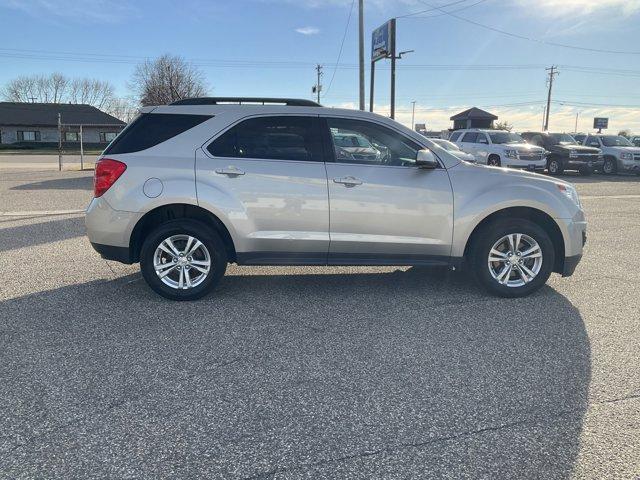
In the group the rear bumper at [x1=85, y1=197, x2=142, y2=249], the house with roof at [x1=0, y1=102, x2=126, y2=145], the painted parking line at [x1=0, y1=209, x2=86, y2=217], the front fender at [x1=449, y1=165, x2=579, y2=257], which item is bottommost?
the painted parking line at [x1=0, y1=209, x2=86, y2=217]

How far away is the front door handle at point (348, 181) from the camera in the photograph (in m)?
4.93

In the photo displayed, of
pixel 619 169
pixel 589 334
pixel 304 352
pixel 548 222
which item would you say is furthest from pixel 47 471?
pixel 619 169

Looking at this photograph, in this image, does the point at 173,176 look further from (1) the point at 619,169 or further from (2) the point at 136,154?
(1) the point at 619,169

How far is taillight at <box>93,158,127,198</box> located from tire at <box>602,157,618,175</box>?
2446 cm

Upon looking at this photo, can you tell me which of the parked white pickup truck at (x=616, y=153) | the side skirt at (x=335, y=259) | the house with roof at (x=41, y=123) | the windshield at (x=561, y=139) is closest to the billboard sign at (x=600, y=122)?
the parked white pickup truck at (x=616, y=153)

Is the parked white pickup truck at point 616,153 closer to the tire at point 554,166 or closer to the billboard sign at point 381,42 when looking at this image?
the tire at point 554,166

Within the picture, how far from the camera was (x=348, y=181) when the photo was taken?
4.94 meters

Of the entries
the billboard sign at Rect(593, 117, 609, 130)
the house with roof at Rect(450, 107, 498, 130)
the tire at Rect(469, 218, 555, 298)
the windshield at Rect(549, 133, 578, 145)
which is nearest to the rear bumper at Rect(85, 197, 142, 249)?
the tire at Rect(469, 218, 555, 298)

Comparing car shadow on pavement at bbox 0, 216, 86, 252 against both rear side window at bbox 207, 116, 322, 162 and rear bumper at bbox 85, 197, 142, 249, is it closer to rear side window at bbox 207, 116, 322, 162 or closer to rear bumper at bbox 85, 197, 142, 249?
rear bumper at bbox 85, 197, 142, 249

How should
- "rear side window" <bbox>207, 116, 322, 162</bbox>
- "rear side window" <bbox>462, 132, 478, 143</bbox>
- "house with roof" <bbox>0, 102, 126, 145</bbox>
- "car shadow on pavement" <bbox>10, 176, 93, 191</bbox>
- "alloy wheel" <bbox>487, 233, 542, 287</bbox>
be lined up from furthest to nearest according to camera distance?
"house with roof" <bbox>0, 102, 126, 145</bbox> → "rear side window" <bbox>462, 132, 478, 143</bbox> → "car shadow on pavement" <bbox>10, 176, 93, 191</bbox> → "alloy wheel" <bbox>487, 233, 542, 287</bbox> → "rear side window" <bbox>207, 116, 322, 162</bbox>

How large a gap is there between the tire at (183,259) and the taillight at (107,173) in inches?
24.0

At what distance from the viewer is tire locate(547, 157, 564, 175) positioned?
2317 cm

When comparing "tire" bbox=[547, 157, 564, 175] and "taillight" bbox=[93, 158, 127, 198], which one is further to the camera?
"tire" bbox=[547, 157, 564, 175]

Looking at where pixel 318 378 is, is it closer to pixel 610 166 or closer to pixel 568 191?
pixel 568 191
